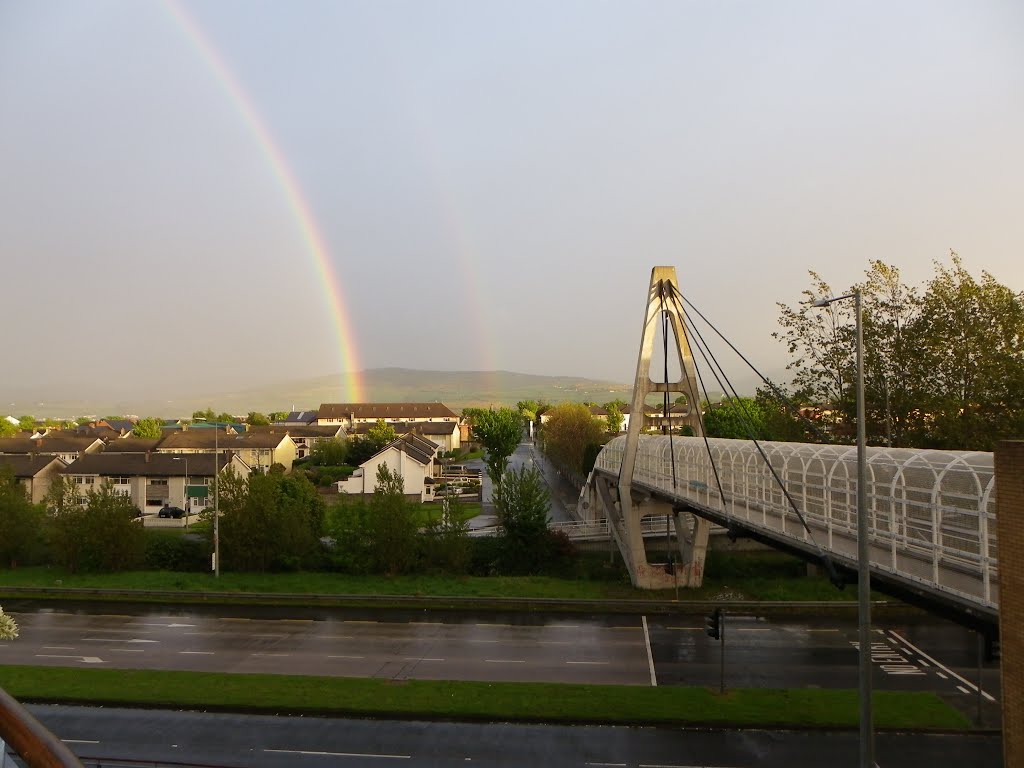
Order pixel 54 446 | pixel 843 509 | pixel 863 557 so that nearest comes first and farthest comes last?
1. pixel 863 557
2. pixel 843 509
3. pixel 54 446

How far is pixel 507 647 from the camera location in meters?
26.4

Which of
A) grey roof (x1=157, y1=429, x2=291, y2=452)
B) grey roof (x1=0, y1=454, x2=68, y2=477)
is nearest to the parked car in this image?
grey roof (x1=0, y1=454, x2=68, y2=477)

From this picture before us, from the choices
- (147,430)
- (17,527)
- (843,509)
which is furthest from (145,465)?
(147,430)

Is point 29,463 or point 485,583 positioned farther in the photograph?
point 29,463

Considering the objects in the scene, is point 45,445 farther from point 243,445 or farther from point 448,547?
point 448,547

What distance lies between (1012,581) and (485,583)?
27.2 metres

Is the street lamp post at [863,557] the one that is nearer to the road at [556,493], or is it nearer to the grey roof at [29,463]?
the road at [556,493]

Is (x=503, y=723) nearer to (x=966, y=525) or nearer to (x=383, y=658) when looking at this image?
(x=383, y=658)

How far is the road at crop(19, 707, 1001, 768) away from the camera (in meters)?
17.0

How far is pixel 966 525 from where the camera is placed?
1411 centimetres

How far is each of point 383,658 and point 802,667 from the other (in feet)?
47.2

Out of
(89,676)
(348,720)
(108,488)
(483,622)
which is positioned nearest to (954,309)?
(483,622)

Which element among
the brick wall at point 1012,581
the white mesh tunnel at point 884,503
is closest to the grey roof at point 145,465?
the white mesh tunnel at point 884,503

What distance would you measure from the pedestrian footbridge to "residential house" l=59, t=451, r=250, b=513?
4005 cm
